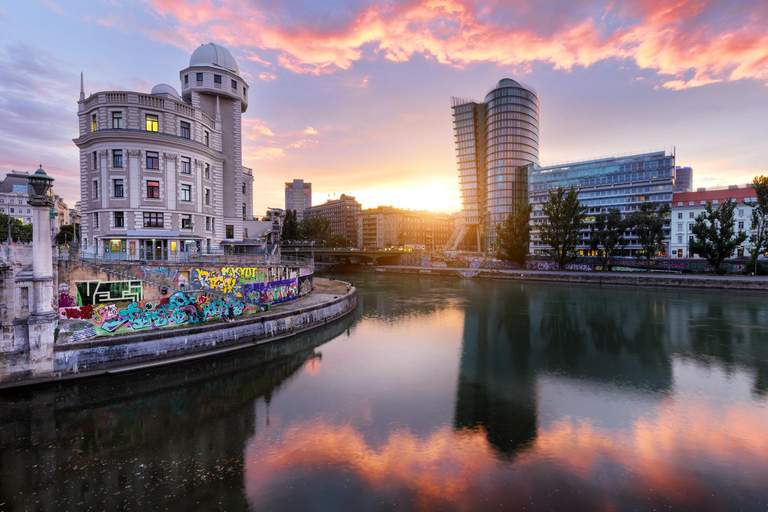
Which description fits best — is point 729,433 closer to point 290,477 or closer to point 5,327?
point 290,477

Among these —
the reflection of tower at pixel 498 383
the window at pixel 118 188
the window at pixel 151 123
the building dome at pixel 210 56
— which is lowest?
the reflection of tower at pixel 498 383

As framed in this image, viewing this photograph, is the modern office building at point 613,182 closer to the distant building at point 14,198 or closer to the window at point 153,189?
the window at point 153,189

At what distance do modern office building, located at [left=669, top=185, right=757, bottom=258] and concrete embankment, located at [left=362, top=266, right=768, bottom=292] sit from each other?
28.0m

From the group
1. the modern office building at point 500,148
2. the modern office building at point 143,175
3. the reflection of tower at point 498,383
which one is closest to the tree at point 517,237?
the modern office building at point 500,148

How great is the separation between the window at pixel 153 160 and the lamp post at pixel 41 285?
24191mm

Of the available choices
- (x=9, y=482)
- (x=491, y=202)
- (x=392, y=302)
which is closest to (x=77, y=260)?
(x=9, y=482)

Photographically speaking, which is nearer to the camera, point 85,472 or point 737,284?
point 85,472

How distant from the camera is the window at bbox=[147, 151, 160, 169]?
42.1 metres

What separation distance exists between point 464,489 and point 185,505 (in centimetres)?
988

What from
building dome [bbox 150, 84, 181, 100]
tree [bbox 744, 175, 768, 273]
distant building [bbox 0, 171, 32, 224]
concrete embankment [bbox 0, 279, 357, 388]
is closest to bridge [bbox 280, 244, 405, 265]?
building dome [bbox 150, 84, 181, 100]

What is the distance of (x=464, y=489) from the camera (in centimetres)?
1255

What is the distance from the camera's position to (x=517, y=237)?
9912cm

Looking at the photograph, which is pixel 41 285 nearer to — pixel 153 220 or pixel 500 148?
pixel 153 220

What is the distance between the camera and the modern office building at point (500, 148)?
145625 mm
